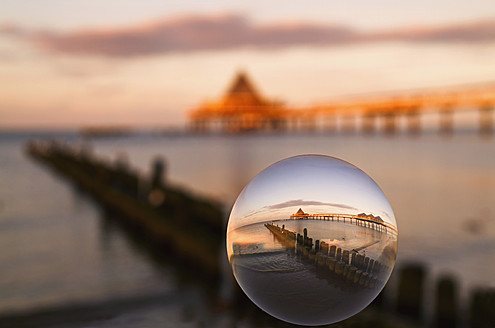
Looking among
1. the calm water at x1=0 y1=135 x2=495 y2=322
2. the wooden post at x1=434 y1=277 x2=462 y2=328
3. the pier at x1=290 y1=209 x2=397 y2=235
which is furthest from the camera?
the calm water at x1=0 y1=135 x2=495 y2=322

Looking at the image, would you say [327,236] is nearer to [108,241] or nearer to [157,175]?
[108,241]

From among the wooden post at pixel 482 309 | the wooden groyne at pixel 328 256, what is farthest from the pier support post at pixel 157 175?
the wooden groyne at pixel 328 256

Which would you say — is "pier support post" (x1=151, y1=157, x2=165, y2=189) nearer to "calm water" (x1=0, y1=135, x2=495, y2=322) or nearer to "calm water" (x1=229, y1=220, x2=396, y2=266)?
"calm water" (x1=0, y1=135, x2=495, y2=322)

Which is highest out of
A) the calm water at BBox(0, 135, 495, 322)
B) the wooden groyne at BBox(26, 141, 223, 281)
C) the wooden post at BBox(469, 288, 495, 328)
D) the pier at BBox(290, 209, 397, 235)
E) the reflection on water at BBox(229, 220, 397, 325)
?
the pier at BBox(290, 209, 397, 235)

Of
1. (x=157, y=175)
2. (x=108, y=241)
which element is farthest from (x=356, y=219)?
(x=157, y=175)

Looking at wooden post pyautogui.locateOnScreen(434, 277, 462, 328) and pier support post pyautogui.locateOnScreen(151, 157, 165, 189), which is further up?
pier support post pyautogui.locateOnScreen(151, 157, 165, 189)

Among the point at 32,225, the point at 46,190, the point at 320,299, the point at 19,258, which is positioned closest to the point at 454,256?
the point at 19,258

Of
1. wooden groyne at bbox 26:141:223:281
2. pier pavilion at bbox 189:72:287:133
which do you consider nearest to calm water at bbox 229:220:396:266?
wooden groyne at bbox 26:141:223:281

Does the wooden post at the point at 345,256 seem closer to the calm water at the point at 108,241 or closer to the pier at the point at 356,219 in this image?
the pier at the point at 356,219
